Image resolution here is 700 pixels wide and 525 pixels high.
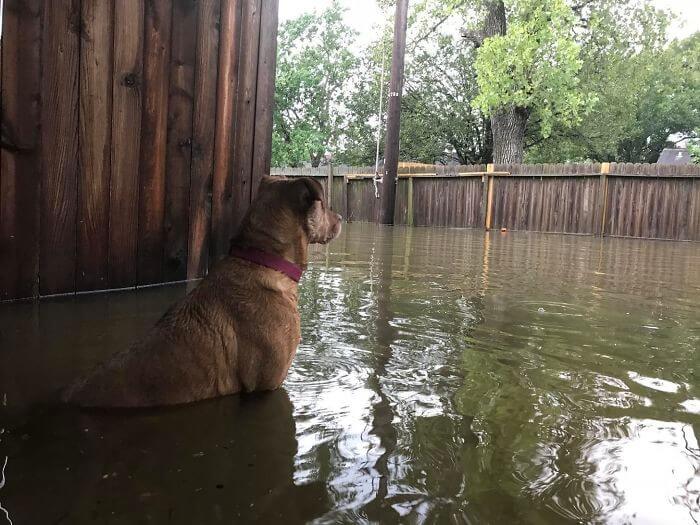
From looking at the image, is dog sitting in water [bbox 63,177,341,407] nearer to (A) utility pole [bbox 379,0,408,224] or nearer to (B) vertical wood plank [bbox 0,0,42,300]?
(B) vertical wood plank [bbox 0,0,42,300]

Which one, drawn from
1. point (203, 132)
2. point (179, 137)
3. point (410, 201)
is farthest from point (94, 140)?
point (410, 201)

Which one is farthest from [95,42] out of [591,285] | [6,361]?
[591,285]

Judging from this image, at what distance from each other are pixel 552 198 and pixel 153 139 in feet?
52.2

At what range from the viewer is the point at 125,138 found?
188 inches

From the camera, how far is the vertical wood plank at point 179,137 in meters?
5.09

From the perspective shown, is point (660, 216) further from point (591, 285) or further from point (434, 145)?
point (434, 145)

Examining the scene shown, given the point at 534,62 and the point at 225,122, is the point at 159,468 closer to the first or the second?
the point at 225,122

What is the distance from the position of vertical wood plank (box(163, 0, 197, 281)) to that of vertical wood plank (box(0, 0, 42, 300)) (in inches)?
47.2

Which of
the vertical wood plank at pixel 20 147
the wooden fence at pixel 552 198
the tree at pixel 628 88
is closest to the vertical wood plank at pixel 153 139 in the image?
the vertical wood plank at pixel 20 147

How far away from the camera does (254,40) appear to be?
582 centimetres

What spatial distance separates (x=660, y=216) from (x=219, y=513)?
18.1 m

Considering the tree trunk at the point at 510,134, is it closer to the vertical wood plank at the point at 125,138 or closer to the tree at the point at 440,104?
the tree at the point at 440,104

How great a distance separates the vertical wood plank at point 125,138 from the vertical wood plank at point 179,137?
1.10 ft

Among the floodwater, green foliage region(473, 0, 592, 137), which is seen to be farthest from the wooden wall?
green foliage region(473, 0, 592, 137)
